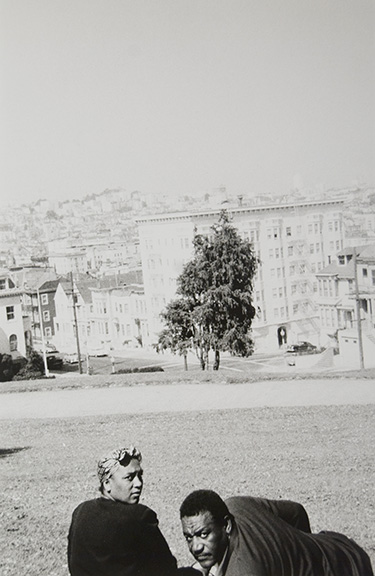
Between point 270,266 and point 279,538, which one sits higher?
point 270,266

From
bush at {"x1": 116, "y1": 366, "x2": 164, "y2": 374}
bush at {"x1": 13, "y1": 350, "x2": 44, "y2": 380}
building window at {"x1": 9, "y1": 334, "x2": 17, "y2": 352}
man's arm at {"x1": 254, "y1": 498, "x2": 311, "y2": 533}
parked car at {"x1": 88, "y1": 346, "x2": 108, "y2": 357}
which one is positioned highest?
building window at {"x1": 9, "y1": 334, "x2": 17, "y2": 352}

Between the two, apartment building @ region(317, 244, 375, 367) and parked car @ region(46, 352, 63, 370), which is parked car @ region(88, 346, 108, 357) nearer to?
parked car @ region(46, 352, 63, 370)

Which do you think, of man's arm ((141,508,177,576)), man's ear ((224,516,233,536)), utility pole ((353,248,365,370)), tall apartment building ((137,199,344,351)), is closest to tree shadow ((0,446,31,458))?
tall apartment building ((137,199,344,351))

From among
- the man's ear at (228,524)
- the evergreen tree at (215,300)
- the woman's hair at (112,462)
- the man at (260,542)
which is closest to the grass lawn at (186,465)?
the evergreen tree at (215,300)

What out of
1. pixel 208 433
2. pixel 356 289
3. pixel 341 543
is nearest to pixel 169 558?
pixel 341 543

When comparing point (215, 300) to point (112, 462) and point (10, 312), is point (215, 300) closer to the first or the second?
point (10, 312)

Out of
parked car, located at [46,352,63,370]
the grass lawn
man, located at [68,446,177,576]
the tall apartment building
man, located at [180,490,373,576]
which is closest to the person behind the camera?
man, located at [180,490,373,576]

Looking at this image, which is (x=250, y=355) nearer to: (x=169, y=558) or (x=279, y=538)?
(x=169, y=558)
